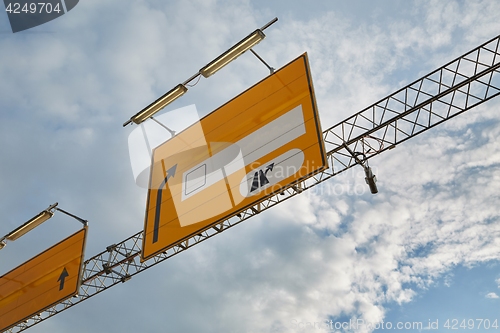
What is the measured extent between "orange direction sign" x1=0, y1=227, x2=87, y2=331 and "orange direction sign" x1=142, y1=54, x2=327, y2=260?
13.0 ft

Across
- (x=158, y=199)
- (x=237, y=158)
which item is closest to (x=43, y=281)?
(x=158, y=199)

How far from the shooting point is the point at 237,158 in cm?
1177

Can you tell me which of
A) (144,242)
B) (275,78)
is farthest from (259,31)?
(144,242)

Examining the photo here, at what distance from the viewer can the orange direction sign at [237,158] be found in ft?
34.7

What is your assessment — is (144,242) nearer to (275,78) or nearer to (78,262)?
(78,262)

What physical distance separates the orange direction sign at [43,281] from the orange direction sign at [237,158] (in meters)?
3.96

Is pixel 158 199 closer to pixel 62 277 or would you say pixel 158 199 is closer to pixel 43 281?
pixel 62 277

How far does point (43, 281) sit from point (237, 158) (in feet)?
31.6

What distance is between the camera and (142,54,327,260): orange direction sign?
34.7 feet

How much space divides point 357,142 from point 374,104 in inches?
46.7

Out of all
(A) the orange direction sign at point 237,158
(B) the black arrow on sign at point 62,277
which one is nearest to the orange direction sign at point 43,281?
(B) the black arrow on sign at point 62,277

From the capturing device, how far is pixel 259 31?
11344 millimetres

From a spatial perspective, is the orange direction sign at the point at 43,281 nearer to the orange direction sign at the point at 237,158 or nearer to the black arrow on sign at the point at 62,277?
the black arrow on sign at the point at 62,277

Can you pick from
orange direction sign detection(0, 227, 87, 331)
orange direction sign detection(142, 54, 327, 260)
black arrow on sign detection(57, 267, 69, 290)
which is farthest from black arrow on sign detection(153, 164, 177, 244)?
black arrow on sign detection(57, 267, 69, 290)
